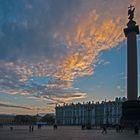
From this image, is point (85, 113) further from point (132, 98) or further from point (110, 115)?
point (132, 98)

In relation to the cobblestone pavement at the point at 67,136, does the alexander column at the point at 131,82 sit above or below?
above

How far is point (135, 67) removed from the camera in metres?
70.8

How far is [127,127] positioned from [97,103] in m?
131

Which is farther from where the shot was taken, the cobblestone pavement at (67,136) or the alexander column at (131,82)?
the alexander column at (131,82)

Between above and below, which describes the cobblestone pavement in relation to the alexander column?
below

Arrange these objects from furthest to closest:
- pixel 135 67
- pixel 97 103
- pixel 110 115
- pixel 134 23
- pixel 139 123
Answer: pixel 97 103, pixel 110 115, pixel 134 23, pixel 135 67, pixel 139 123

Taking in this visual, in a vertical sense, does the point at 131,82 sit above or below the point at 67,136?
above

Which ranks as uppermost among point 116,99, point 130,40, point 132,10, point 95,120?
point 132,10

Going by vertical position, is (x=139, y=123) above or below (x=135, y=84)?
below

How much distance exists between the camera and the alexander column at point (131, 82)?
6750 centimetres

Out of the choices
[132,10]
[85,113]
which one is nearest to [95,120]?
[85,113]

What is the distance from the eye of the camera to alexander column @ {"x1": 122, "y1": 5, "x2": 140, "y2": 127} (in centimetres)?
6750

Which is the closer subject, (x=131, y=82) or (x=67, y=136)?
(x=67, y=136)

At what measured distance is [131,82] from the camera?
70062 mm
